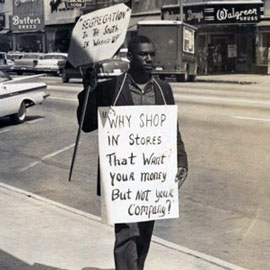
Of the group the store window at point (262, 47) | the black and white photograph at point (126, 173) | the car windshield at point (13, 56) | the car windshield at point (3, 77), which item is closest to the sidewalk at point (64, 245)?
the black and white photograph at point (126, 173)

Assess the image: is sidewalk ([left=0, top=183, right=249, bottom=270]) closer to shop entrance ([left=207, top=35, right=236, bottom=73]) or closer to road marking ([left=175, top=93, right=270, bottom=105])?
road marking ([left=175, top=93, right=270, bottom=105])

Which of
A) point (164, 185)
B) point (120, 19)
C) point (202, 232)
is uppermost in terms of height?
point (120, 19)

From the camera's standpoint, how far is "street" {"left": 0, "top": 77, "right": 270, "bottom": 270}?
246 inches

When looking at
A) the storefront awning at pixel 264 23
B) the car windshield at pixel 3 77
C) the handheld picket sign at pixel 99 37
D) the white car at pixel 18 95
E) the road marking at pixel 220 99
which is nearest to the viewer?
A: the handheld picket sign at pixel 99 37

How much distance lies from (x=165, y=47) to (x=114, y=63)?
5.09 metres

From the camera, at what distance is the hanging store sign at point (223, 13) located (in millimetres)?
36594

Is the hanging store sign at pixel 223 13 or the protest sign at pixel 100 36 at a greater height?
the hanging store sign at pixel 223 13

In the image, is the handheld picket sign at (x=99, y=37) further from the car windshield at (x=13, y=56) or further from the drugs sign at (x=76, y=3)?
the drugs sign at (x=76, y=3)

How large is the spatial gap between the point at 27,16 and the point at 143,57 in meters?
56.8

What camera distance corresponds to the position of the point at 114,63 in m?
26.9

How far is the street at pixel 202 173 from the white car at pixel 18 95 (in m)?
0.37

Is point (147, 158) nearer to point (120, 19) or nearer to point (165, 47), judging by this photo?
point (120, 19)

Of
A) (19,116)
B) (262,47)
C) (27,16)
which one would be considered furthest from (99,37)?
(27,16)

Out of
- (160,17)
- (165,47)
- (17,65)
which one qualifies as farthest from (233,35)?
(17,65)
